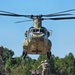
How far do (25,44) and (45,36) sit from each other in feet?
4.94

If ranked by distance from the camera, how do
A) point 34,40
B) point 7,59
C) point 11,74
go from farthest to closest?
point 7,59, point 11,74, point 34,40

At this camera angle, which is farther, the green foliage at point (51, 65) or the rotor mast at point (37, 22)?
the green foliage at point (51, 65)

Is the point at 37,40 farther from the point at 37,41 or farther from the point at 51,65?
the point at 51,65

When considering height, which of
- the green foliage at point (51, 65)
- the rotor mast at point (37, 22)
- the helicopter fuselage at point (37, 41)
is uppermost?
the rotor mast at point (37, 22)

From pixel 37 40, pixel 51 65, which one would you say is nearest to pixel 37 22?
pixel 37 40

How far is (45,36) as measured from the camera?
3388 cm

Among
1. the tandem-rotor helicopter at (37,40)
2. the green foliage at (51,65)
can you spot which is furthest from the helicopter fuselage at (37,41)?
the green foliage at (51,65)

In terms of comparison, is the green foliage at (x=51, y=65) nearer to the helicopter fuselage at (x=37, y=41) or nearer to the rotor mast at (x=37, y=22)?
the helicopter fuselage at (x=37, y=41)

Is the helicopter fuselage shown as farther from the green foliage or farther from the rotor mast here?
the green foliage

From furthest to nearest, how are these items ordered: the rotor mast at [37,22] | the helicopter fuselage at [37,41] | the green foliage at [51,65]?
the green foliage at [51,65] → the helicopter fuselage at [37,41] → the rotor mast at [37,22]

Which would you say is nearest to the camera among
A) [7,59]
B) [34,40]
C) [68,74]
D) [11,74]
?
[34,40]

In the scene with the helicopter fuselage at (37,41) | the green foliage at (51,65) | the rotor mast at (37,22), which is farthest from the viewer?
the green foliage at (51,65)

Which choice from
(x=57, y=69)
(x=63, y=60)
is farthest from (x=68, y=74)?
(x=63, y=60)

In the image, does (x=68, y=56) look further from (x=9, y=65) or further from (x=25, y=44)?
(x=25, y=44)
